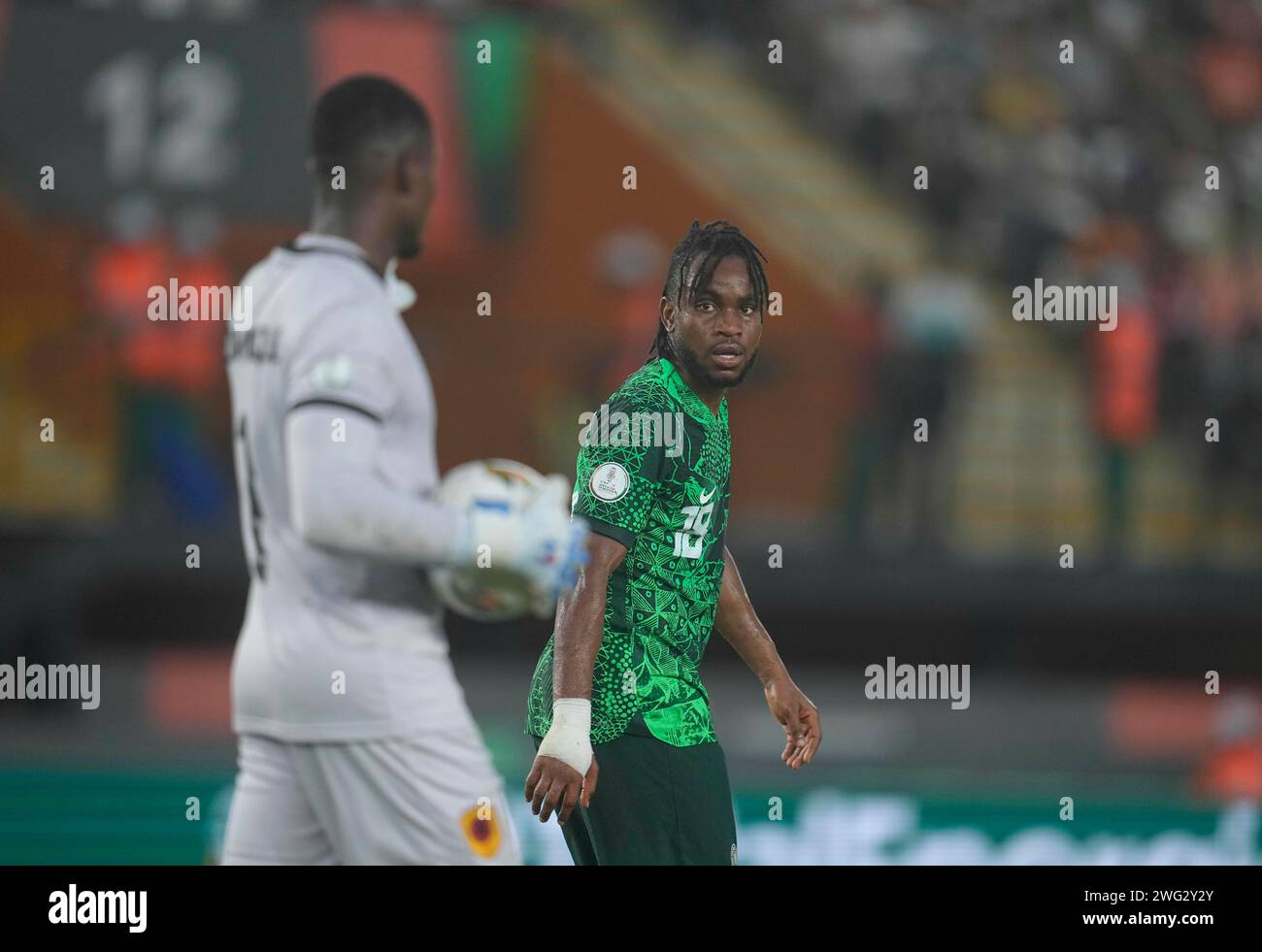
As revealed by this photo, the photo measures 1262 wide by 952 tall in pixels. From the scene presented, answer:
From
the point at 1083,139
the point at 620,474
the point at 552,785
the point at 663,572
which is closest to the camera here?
the point at 552,785

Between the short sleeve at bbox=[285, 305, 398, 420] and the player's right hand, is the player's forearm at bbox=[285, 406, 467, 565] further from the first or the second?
the player's right hand

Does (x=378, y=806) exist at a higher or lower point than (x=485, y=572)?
lower

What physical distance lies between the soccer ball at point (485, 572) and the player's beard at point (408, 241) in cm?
49

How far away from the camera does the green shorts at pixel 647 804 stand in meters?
3.42

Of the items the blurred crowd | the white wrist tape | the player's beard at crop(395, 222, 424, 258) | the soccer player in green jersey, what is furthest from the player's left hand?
the blurred crowd

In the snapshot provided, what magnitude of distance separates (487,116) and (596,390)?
2.97 meters

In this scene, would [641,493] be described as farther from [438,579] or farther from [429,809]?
[429,809]

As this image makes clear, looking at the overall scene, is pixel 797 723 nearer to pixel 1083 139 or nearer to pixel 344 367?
pixel 344 367

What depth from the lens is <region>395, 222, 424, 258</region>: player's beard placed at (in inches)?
145

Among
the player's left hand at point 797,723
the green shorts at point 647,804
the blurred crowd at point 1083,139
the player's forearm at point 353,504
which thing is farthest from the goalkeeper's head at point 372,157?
the blurred crowd at point 1083,139

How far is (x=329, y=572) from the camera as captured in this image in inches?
138

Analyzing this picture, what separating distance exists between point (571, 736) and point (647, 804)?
0.26m

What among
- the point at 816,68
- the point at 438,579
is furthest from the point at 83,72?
the point at 438,579

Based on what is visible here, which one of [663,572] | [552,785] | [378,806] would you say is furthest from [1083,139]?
[552,785]
